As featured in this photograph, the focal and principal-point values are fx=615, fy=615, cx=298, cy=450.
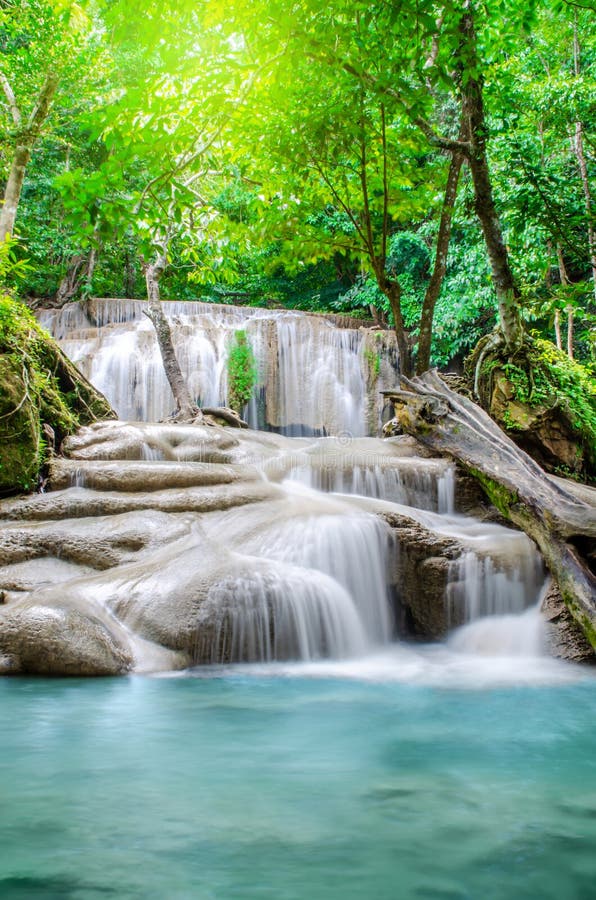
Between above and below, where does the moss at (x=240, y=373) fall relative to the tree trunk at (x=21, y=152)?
below

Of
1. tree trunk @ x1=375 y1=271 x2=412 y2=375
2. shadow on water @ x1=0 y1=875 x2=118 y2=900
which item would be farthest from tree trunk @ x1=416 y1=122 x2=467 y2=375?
shadow on water @ x1=0 y1=875 x2=118 y2=900

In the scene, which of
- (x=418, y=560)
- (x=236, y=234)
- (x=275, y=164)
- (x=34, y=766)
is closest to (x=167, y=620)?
(x=34, y=766)

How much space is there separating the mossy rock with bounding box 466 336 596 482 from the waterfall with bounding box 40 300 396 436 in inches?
231

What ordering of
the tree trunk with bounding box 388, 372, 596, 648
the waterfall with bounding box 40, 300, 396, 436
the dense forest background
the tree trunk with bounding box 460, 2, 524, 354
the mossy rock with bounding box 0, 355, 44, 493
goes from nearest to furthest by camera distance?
the dense forest background
the tree trunk with bounding box 388, 372, 596, 648
the mossy rock with bounding box 0, 355, 44, 493
the tree trunk with bounding box 460, 2, 524, 354
the waterfall with bounding box 40, 300, 396, 436

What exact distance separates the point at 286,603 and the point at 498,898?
3.31 m

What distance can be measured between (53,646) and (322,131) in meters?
5.05

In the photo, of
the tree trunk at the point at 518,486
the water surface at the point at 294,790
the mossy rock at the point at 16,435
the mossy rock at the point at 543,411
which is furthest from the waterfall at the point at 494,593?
the mossy rock at the point at 16,435

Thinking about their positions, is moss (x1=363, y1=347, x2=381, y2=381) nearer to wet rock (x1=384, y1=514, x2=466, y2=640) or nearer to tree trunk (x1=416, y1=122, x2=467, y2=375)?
tree trunk (x1=416, y1=122, x2=467, y2=375)

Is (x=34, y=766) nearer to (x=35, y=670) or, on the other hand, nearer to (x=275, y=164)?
(x=35, y=670)

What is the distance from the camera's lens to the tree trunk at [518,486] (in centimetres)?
451

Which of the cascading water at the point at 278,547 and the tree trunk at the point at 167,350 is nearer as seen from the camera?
the cascading water at the point at 278,547

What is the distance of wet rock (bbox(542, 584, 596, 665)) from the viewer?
4.72 meters

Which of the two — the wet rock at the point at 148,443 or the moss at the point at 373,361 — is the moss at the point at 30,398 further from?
the moss at the point at 373,361

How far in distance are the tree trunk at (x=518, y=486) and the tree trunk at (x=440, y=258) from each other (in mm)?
387
